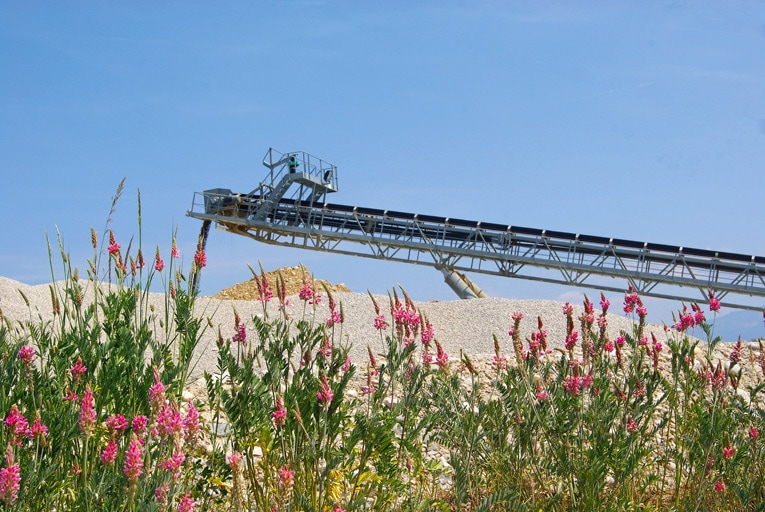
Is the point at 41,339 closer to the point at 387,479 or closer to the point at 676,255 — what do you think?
the point at 387,479

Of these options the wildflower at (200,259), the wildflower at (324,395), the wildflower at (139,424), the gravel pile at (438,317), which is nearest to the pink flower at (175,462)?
the wildflower at (139,424)

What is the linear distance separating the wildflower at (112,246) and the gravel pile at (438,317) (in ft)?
21.8

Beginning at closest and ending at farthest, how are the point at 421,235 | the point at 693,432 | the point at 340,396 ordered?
the point at 340,396 < the point at 693,432 < the point at 421,235

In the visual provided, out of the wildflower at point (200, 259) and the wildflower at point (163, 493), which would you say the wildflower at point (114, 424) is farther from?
the wildflower at point (200, 259)

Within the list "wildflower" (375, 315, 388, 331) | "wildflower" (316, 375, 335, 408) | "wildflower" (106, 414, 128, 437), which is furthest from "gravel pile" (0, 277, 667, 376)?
"wildflower" (106, 414, 128, 437)

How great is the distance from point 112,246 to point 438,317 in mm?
10001

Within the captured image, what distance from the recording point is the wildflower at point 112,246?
3807 millimetres

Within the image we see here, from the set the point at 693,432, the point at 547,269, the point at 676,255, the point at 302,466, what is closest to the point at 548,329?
the point at 547,269

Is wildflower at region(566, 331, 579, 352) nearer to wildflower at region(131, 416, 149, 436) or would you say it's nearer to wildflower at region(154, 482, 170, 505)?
wildflower at region(131, 416, 149, 436)

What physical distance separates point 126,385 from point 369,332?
8766 mm

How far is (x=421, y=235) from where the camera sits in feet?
58.0

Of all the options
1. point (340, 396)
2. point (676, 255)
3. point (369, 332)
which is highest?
point (676, 255)

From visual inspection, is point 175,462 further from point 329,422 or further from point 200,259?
point 200,259

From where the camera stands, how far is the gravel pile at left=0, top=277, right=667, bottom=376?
11508 millimetres
